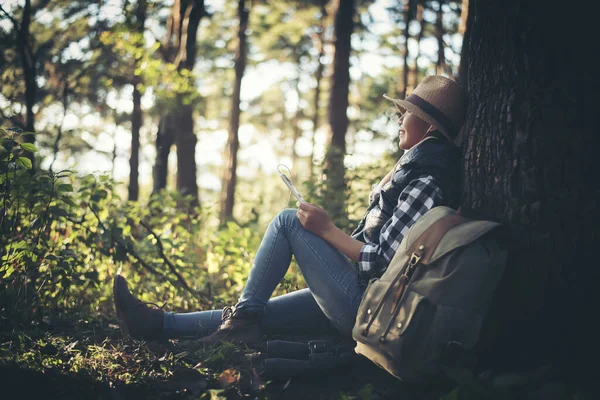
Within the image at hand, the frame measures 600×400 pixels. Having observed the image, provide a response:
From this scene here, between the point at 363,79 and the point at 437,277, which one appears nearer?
the point at 437,277

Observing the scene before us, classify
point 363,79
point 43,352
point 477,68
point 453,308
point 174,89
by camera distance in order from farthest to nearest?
point 363,79
point 174,89
point 43,352
point 477,68
point 453,308

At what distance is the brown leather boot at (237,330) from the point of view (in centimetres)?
291

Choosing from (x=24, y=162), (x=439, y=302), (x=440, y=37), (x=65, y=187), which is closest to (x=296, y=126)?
(x=440, y=37)

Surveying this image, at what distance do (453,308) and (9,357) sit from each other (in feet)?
7.77

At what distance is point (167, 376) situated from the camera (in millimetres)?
2549

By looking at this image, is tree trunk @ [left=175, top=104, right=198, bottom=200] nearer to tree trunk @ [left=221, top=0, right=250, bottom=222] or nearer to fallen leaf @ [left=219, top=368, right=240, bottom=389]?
tree trunk @ [left=221, top=0, right=250, bottom=222]

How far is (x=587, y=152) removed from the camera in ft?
7.07

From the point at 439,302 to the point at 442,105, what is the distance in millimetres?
1227

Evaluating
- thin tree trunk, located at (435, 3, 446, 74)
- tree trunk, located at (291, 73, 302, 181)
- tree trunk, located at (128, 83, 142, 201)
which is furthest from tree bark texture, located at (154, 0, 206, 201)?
tree trunk, located at (291, 73, 302, 181)

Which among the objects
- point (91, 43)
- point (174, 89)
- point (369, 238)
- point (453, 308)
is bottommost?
point (453, 308)

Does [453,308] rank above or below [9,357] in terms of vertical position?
above

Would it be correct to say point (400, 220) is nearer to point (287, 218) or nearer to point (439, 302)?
point (439, 302)

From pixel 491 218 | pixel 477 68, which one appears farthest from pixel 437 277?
pixel 477 68

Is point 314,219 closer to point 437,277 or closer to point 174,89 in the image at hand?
point 437,277
